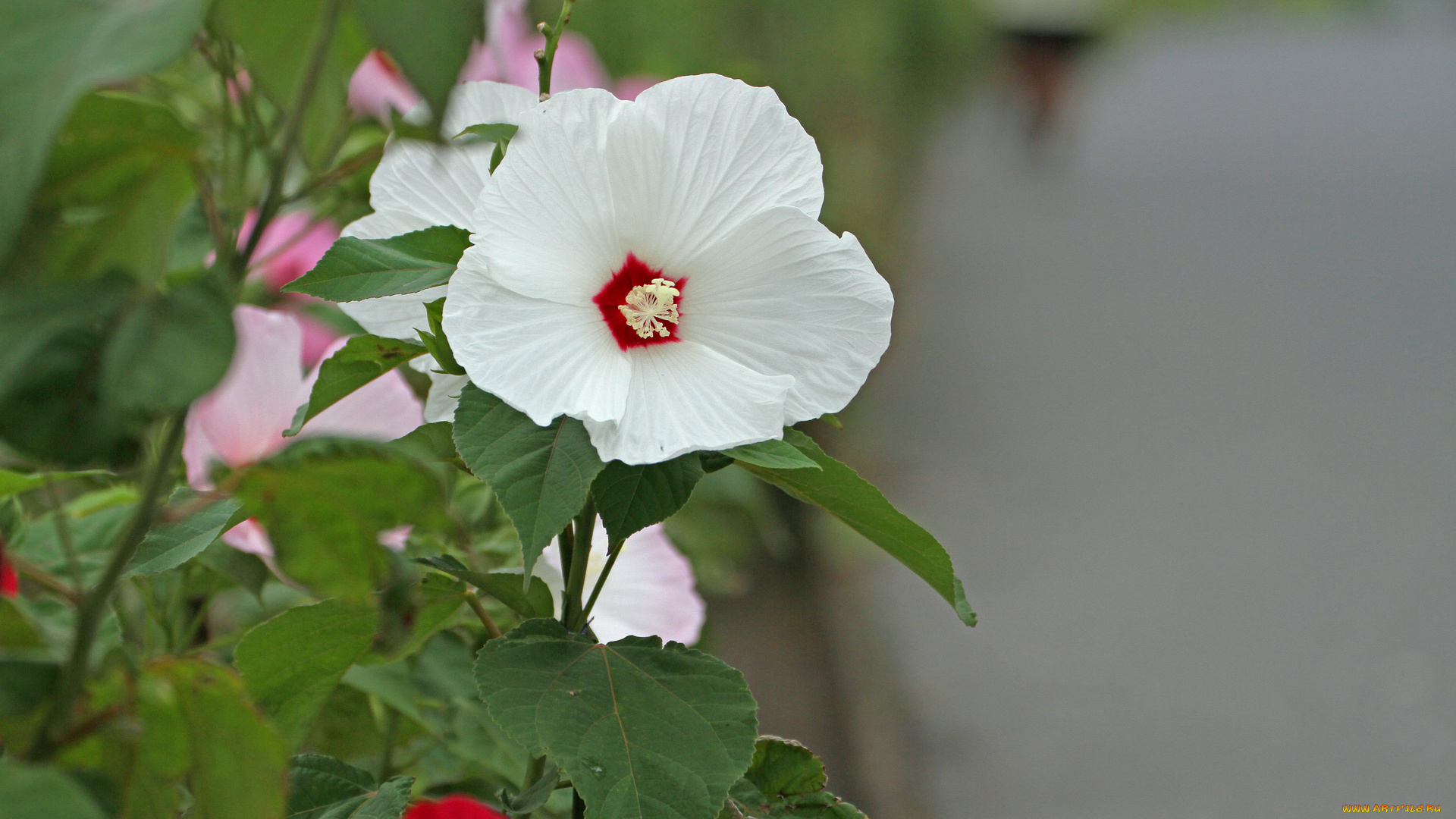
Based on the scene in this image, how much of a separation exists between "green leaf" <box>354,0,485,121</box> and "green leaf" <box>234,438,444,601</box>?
0.08m

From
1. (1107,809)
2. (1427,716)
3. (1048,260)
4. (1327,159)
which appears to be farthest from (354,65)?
(1327,159)

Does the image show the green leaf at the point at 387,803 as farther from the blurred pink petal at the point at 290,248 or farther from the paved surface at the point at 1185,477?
the paved surface at the point at 1185,477

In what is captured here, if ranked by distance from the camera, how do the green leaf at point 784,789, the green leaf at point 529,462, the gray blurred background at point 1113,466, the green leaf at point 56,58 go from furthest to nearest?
1. the gray blurred background at point 1113,466
2. the green leaf at point 784,789
3. the green leaf at point 529,462
4. the green leaf at point 56,58

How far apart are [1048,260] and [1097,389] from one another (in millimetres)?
1427

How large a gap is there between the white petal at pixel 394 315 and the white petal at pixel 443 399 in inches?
0.8

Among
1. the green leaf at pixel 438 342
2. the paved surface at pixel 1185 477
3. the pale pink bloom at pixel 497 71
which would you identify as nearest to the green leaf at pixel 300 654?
the green leaf at pixel 438 342

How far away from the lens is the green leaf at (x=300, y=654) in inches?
20.7

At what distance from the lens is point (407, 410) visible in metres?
0.65

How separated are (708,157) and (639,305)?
64 millimetres

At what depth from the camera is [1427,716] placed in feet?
8.09

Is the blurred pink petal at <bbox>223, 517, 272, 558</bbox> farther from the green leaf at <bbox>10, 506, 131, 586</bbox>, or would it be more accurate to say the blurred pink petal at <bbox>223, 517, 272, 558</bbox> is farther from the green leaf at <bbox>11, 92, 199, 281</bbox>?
the green leaf at <bbox>11, 92, 199, 281</bbox>

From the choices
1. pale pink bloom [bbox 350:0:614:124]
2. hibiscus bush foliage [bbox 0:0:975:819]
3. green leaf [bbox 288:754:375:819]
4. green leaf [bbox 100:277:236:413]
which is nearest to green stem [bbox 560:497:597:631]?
hibiscus bush foliage [bbox 0:0:975:819]

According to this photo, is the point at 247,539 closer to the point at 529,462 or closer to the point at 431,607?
the point at 431,607

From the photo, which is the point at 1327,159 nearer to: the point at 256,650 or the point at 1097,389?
the point at 1097,389
